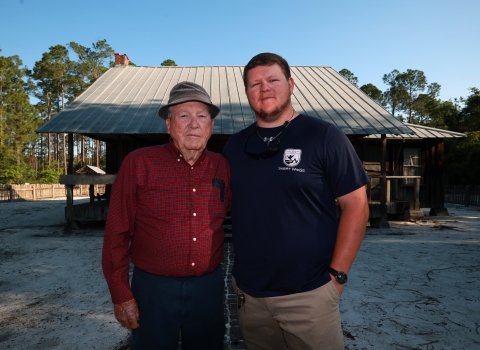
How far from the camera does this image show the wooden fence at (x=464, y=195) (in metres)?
17.9

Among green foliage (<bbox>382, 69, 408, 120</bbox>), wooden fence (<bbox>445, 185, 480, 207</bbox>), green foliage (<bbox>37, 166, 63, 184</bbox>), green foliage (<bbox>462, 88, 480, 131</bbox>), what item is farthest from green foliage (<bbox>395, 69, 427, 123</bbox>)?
green foliage (<bbox>37, 166, 63, 184</bbox>)

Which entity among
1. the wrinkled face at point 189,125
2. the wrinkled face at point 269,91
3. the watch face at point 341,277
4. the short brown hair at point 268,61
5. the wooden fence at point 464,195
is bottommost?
the wooden fence at point 464,195

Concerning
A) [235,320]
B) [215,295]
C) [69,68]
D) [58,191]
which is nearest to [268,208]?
[215,295]

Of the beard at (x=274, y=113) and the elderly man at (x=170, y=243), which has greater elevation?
the beard at (x=274, y=113)

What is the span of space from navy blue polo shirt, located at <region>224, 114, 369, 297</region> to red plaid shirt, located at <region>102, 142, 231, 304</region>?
245 millimetres

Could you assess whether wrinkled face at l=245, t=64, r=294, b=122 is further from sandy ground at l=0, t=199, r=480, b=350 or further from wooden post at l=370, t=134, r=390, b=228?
wooden post at l=370, t=134, r=390, b=228

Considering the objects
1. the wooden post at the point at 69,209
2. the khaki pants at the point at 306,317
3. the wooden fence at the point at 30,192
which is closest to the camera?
the khaki pants at the point at 306,317

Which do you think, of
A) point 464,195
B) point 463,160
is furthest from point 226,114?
point 463,160

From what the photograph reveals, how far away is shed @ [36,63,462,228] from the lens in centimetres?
948

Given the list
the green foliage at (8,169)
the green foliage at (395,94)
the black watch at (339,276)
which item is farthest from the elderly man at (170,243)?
the green foliage at (395,94)

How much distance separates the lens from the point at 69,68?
40.1 metres

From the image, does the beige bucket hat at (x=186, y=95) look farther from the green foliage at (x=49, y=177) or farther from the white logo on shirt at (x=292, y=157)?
the green foliage at (x=49, y=177)

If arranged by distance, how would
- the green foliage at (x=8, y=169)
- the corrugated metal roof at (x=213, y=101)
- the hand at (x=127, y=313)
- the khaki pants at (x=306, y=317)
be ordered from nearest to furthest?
the khaki pants at (x=306, y=317), the hand at (x=127, y=313), the corrugated metal roof at (x=213, y=101), the green foliage at (x=8, y=169)

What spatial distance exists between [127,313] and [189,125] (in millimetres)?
1251
